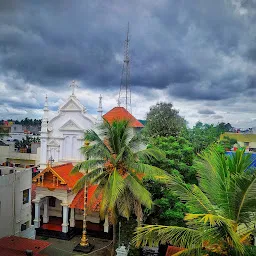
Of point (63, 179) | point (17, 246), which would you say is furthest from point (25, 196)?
point (17, 246)

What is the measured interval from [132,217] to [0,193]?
8758 millimetres

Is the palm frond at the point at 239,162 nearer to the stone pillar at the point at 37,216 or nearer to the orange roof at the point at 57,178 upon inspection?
the orange roof at the point at 57,178

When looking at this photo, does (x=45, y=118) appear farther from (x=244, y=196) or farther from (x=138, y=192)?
(x=244, y=196)

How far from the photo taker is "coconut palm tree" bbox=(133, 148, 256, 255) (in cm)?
738

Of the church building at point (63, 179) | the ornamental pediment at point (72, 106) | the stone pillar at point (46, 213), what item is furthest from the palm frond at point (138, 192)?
the ornamental pediment at point (72, 106)

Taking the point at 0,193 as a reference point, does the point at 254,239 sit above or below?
below

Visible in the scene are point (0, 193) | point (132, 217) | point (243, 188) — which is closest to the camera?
point (243, 188)

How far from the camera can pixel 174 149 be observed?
18.1 metres

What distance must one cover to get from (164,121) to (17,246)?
21.4 metres

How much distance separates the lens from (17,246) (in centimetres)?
1470

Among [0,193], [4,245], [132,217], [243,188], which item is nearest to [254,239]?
[243,188]

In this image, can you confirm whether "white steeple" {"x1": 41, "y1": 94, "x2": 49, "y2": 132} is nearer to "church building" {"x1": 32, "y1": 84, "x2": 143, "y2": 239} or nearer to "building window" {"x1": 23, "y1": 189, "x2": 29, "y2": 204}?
"church building" {"x1": 32, "y1": 84, "x2": 143, "y2": 239}

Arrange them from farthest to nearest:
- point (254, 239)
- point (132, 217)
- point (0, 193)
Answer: point (132, 217) < point (0, 193) < point (254, 239)

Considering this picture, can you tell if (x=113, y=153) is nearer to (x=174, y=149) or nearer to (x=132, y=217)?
(x=174, y=149)
